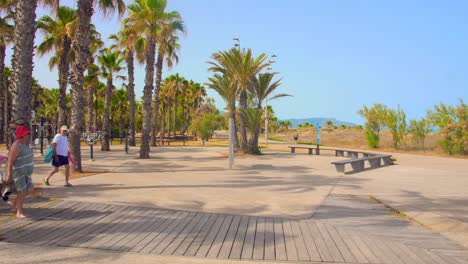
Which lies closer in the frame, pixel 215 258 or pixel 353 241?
pixel 215 258

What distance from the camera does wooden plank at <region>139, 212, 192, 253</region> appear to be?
4.99 m

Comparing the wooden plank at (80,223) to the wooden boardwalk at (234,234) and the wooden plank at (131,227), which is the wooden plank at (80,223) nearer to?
the wooden boardwalk at (234,234)

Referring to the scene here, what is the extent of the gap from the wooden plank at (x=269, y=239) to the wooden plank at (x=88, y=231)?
7.84ft

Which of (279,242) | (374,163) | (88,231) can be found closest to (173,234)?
(88,231)

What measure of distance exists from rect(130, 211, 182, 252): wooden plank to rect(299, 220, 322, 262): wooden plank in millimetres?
2085

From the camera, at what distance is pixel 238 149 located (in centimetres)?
2622

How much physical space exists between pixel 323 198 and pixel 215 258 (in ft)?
16.5

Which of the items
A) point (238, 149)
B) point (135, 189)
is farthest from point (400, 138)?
point (135, 189)

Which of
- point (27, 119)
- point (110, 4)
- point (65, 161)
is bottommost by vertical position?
point (65, 161)

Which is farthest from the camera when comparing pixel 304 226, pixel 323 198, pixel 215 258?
pixel 323 198

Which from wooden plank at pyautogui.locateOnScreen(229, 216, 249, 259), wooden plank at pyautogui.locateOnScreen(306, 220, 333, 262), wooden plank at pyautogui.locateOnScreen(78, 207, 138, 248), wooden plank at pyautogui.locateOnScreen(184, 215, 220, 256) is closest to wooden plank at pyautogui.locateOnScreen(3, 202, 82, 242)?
wooden plank at pyautogui.locateOnScreen(78, 207, 138, 248)

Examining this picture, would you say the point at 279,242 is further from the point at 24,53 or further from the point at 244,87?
the point at 244,87

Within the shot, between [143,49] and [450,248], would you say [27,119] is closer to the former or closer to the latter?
[450,248]

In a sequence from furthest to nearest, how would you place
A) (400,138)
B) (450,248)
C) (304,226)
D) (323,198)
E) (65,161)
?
(400,138), (65,161), (323,198), (304,226), (450,248)
